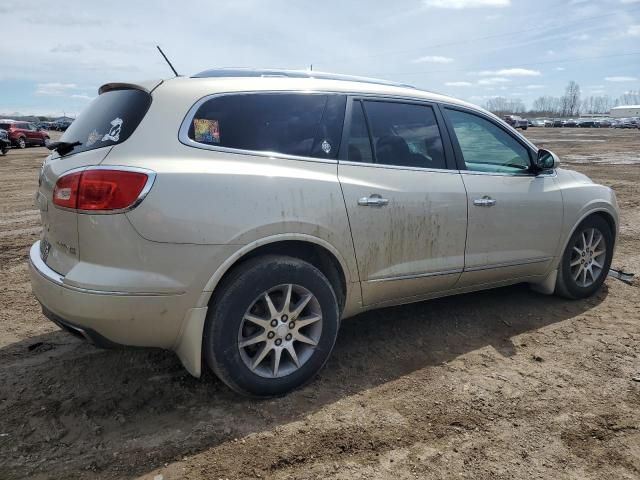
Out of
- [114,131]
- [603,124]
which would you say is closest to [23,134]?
[114,131]

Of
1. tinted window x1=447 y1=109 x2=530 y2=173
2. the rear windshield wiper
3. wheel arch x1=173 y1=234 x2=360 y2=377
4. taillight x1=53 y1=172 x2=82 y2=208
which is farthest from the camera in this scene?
tinted window x1=447 y1=109 x2=530 y2=173

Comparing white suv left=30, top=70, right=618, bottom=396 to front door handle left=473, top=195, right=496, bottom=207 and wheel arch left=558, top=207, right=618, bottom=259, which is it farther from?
→ wheel arch left=558, top=207, right=618, bottom=259

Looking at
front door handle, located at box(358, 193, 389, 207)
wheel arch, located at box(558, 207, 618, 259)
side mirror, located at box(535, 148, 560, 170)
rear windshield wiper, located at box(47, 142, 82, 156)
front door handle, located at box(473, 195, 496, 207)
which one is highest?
rear windshield wiper, located at box(47, 142, 82, 156)

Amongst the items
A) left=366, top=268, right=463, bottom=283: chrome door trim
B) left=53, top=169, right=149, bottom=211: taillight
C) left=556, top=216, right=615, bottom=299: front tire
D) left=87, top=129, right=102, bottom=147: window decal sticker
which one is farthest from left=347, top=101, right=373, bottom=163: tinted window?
left=556, top=216, right=615, bottom=299: front tire

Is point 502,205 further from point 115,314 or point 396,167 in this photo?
point 115,314

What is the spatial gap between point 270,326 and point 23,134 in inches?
1325

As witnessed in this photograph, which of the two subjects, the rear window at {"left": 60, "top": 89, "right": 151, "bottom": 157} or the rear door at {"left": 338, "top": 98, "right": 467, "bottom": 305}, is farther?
the rear door at {"left": 338, "top": 98, "right": 467, "bottom": 305}

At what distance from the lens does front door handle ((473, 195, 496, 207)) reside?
378 cm

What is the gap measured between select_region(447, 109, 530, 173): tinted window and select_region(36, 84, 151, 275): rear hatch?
7.47ft

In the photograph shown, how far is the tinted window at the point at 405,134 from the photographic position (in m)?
3.47

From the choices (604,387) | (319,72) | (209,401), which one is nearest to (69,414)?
(209,401)

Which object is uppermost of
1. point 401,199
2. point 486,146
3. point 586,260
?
point 486,146

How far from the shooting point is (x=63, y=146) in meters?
3.06

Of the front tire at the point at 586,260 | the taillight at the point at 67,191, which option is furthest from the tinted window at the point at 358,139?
the front tire at the point at 586,260
